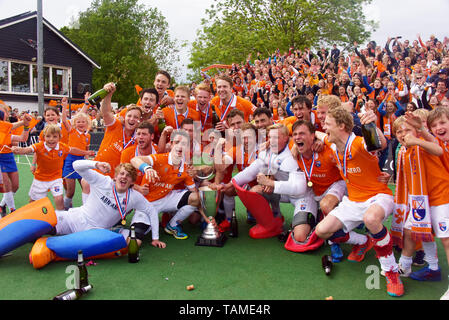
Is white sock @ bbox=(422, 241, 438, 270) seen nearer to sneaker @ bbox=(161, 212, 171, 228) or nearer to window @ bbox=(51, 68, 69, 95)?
sneaker @ bbox=(161, 212, 171, 228)

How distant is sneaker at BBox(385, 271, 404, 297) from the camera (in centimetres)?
315

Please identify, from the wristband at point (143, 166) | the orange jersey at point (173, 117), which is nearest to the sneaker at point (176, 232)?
the wristband at point (143, 166)

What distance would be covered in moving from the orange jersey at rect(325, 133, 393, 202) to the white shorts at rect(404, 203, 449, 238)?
514mm

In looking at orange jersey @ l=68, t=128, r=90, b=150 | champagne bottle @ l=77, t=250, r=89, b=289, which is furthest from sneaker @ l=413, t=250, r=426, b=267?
orange jersey @ l=68, t=128, r=90, b=150

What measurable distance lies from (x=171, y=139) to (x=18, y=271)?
2464 mm

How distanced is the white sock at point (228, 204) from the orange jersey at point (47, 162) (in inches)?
109

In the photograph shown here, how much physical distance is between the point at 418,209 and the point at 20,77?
2812 cm

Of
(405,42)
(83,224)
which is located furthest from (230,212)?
(405,42)

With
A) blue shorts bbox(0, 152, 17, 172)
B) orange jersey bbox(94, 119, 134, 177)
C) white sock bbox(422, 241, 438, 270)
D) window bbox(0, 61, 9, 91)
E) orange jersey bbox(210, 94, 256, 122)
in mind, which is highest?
window bbox(0, 61, 9, 91)

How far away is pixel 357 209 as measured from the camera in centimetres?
366

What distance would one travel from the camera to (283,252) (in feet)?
14.1

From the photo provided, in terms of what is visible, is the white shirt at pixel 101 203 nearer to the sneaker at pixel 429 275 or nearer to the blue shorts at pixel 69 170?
the blue shorts at pixel 69 170

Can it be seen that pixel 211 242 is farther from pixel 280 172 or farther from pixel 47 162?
pixel 47 162

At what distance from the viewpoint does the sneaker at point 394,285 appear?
10.3 ft
